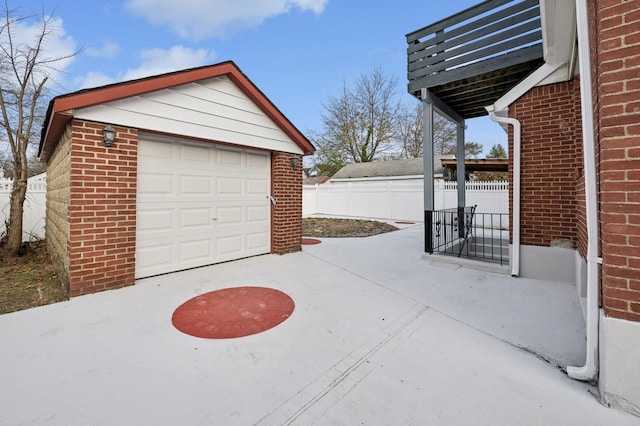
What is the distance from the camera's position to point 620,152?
176 centimetres

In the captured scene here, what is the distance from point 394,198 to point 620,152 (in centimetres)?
1289

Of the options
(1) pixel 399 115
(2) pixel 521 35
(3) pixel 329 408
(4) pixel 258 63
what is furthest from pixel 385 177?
(3) pixel 329 408

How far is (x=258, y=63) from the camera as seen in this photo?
46.6ft

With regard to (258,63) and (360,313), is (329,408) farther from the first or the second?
(258,63)

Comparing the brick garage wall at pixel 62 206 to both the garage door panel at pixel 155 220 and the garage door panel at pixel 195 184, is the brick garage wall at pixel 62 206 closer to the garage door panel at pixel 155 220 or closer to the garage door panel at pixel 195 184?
the garage door panel at pixel 155 220

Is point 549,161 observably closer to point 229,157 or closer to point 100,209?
point 229,157

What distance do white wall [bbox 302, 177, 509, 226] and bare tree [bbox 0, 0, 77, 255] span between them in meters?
12.7

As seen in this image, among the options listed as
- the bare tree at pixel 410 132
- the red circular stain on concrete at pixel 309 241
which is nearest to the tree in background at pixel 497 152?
the bare tree at pixel 410 132

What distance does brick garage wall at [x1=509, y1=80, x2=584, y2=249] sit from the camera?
430cm

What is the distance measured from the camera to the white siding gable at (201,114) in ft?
13.1

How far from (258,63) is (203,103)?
1111cm

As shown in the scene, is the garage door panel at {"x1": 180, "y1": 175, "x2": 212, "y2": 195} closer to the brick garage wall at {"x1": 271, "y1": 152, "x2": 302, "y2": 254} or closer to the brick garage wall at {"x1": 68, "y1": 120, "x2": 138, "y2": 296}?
the brick garage wall at {"x1": 68, "y1": 120, "x2": 138, "y2": 296}

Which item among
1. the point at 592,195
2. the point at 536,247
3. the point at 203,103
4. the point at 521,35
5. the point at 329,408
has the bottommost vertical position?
the point at 329,408

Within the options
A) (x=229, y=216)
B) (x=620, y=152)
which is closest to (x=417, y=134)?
(x=229, y=216)
